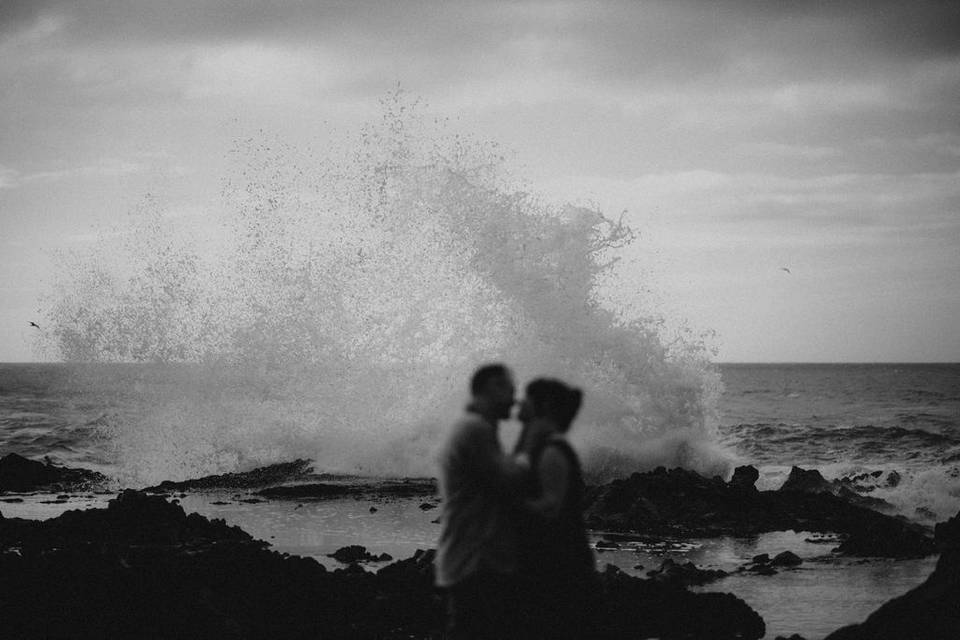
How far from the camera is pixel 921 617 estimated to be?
6.71 meters

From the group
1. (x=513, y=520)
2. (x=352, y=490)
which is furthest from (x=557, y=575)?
(x=352, y=490)

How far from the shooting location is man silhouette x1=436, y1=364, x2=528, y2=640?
16.0 ft

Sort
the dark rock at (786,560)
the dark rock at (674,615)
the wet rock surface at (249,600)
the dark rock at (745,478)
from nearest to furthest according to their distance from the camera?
1. the wet rock surface at (249,600)
2. the dark rock at (674,615)
3. the dark rock at (786,560)
4. the dark rock at (745,478)

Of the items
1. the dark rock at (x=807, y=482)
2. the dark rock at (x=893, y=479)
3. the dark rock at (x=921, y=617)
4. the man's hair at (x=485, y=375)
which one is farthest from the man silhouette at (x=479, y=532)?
the dark rock at (x=893, y=479)

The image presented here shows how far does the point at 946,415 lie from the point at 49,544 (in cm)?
4750

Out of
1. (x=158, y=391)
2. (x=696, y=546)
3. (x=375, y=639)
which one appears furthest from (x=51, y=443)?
(x=375, y=639)

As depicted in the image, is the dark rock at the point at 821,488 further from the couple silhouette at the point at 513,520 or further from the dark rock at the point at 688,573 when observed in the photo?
the couple silhouette at the point at 513,520

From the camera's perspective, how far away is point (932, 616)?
669 centimetres

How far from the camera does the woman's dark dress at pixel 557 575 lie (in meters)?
5.12

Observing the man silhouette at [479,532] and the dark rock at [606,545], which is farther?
the dark rock at [606,545]

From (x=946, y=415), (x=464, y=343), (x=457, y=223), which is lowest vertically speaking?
(x=946, y=415)

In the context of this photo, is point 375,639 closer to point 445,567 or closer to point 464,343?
point 445,567

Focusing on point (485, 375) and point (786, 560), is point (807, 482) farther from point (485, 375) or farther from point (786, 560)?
point (485, 375)

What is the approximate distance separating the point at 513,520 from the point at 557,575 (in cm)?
44
